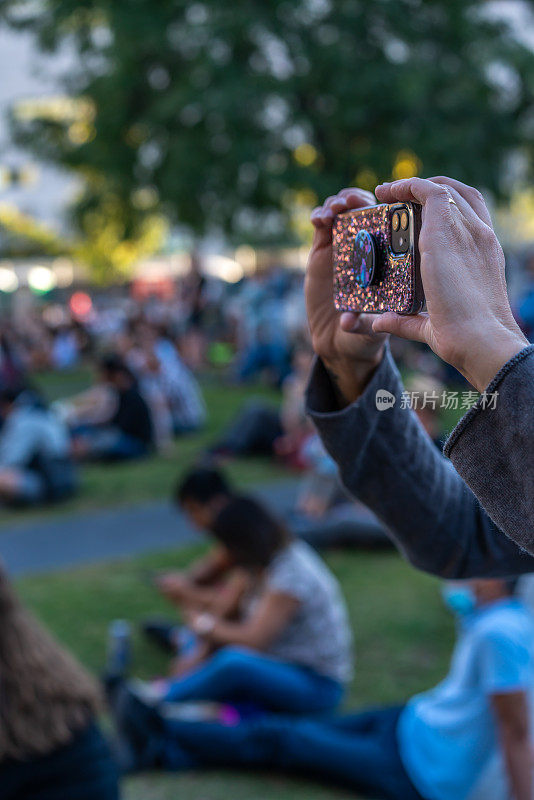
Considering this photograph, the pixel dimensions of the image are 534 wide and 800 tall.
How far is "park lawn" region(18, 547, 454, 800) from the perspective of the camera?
3.62m

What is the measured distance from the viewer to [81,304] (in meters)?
24.5

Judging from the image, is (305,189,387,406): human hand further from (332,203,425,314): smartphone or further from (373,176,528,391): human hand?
(373,176,528,391): human hand

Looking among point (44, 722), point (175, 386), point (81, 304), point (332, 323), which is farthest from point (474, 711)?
point (81, 304)

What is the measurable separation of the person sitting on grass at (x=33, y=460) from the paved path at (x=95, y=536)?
1.67 ft

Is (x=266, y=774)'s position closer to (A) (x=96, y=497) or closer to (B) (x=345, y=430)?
(B) (x=345, y=430)

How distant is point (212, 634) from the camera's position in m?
4.15

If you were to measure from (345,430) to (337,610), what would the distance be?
9.34ft

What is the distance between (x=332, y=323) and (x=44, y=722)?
161cm

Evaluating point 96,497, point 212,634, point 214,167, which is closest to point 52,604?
point 212,634

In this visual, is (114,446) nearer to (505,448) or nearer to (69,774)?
(69,774)

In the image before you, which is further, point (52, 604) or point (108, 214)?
point (108, 214)

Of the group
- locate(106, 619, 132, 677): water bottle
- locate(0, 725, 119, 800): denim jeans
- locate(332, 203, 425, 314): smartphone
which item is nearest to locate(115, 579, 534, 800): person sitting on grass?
locate(106, 619, 132, 677): water bottle

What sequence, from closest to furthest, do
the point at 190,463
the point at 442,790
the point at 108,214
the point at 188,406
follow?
the point at 442,790
the point at 190,463
the point at 188,406
the point at 108,214

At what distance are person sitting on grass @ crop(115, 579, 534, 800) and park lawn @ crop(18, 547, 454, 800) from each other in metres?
0.12
